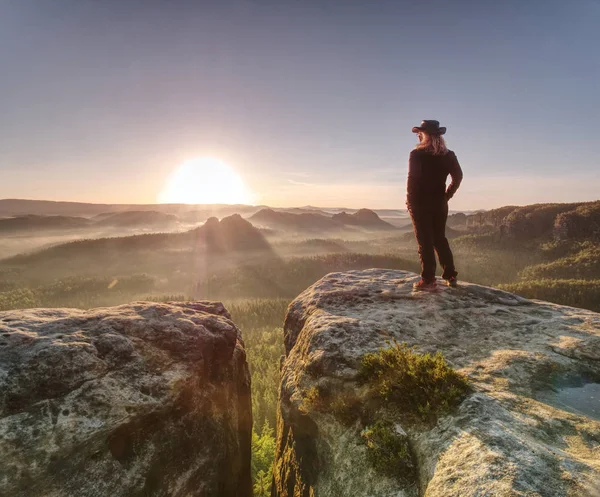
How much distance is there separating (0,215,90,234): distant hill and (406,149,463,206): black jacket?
162m

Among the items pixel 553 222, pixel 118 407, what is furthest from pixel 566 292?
pixel 118 407

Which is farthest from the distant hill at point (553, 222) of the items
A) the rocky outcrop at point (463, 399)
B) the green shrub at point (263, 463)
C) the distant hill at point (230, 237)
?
the distant hill at point (230, 237)

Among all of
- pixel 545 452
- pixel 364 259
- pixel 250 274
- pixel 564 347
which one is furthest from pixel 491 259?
pixel 545 452

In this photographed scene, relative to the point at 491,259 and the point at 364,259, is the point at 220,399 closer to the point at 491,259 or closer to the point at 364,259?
the point at 364,259

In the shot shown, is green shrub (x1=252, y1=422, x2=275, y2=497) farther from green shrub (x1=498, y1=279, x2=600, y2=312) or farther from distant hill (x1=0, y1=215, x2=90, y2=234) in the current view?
distant hill (x1=0, y1=215, x2=90, y2=234)

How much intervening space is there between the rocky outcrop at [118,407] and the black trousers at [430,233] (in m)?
4.85

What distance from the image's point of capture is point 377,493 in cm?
321

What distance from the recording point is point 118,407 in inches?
151

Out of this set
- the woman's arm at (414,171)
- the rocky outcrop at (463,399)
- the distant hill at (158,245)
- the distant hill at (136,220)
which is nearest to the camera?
the rocky outcrop at (463,399)

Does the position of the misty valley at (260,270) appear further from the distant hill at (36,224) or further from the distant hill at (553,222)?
the distant hill at (36,224)

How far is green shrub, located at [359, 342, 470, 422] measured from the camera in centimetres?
346

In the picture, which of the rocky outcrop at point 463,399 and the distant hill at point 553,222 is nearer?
the rocky outcrop at point 463,399

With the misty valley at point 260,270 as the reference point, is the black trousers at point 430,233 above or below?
above

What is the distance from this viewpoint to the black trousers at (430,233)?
283 inches
